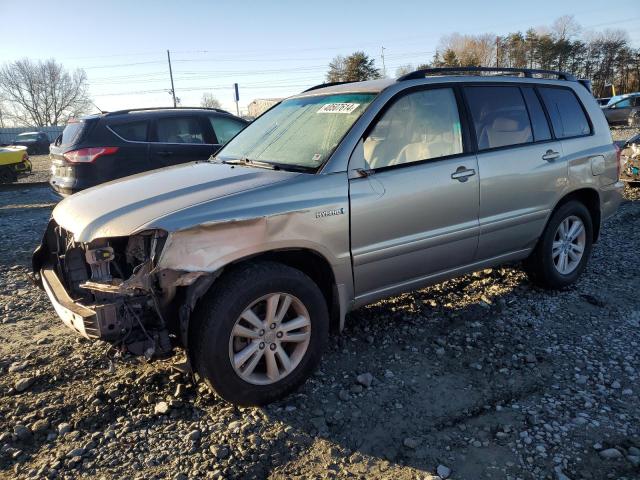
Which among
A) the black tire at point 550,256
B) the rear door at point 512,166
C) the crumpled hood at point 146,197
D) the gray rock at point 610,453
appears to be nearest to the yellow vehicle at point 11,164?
the crumpled hood at point 146,197

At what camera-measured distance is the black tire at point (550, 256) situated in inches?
175

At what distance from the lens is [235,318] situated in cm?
271

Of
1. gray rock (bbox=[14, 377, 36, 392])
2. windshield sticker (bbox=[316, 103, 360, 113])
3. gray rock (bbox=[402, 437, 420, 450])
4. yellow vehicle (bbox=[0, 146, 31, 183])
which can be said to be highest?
windshield sticker (bbox=[316, 103, 360, 113])

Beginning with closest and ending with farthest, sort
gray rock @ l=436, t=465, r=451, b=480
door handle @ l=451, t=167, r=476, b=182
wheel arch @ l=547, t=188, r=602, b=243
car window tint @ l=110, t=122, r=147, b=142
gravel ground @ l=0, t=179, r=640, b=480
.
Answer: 1. gray rock @ l=436, t=465, r=451, b=480
2. gravel ground @ l=0, t=179, r=640, b=480
3. door handle @ l=451, t=167, r=476, b=182
4. wheel arch @ l=547, t=188, r=602, b=243
5. car window tint @ l=110, t=122, r=147, b=142

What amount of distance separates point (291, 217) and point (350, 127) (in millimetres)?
826

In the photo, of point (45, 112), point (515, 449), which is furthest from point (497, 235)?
point (45, 112)

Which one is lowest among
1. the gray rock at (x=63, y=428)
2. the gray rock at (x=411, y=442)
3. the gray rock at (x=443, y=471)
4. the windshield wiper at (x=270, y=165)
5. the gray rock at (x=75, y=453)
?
the gray rock at (x=443, y=471)

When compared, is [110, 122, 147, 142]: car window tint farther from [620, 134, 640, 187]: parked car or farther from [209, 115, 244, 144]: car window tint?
[620, 134, 640, 187]: parked car

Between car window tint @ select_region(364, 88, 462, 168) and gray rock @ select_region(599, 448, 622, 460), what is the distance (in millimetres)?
2035

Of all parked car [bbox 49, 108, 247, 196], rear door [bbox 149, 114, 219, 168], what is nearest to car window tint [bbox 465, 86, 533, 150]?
rear door [bbox 149, 114, 219, 168]

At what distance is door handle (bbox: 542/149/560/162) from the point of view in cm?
421

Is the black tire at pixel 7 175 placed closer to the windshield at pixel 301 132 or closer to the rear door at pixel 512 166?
the windshield at pixel 301 132

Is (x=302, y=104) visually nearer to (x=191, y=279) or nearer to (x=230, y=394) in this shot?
(x=191, y=279)

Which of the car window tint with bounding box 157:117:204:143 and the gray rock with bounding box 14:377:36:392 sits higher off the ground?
the car window tint with bounding box 157:117:204:143
